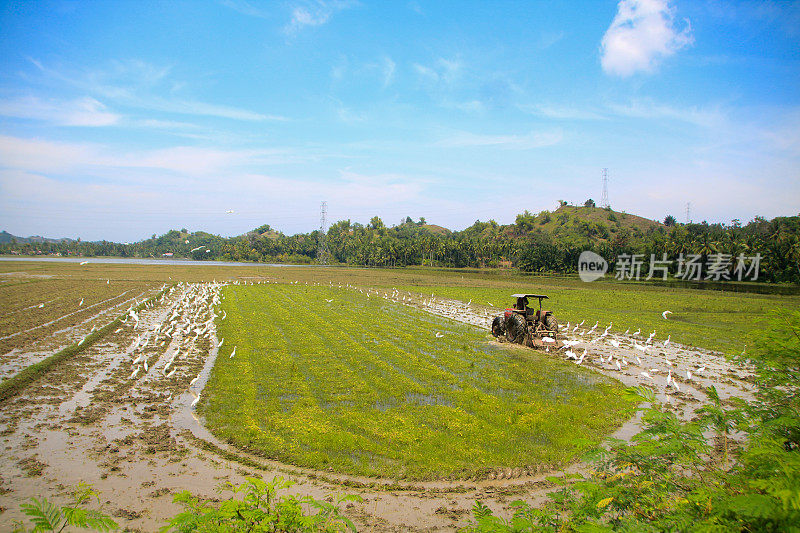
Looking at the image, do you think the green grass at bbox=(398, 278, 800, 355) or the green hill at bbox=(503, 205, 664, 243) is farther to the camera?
the green hill at bbox=(503, 205, 664, 243)

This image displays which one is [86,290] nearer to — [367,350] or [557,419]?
[367,350]

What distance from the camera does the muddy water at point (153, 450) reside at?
6355mm

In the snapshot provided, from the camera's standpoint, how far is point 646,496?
11.7 ft

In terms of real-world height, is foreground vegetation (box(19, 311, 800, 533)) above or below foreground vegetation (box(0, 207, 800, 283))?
below

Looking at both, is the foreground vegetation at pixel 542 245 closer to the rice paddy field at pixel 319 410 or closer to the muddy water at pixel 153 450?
the rice paddy field at pixel 319 410

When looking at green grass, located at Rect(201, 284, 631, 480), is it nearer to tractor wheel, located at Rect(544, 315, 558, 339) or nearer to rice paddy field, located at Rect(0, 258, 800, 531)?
rice paddy field, located at Rect(0, 258, 800, 531)

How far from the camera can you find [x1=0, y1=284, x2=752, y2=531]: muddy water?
6355mm

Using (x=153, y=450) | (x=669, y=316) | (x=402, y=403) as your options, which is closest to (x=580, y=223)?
(x=669, y=316)

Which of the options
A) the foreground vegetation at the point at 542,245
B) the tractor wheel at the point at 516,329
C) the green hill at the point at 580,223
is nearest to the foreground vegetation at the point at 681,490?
the tractor wheel at the point at 516,329

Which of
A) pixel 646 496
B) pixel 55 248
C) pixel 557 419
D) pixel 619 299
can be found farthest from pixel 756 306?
pixel 55 248

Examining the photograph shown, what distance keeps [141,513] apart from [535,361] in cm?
1358

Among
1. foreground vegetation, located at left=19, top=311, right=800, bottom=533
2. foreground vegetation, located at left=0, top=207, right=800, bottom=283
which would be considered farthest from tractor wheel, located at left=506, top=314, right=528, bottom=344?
foreground vegetation, located at left=0, top=207, right=800, bottom=283

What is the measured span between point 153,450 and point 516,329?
1469 cm

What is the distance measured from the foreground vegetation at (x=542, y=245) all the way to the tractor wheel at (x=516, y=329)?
203 feet
